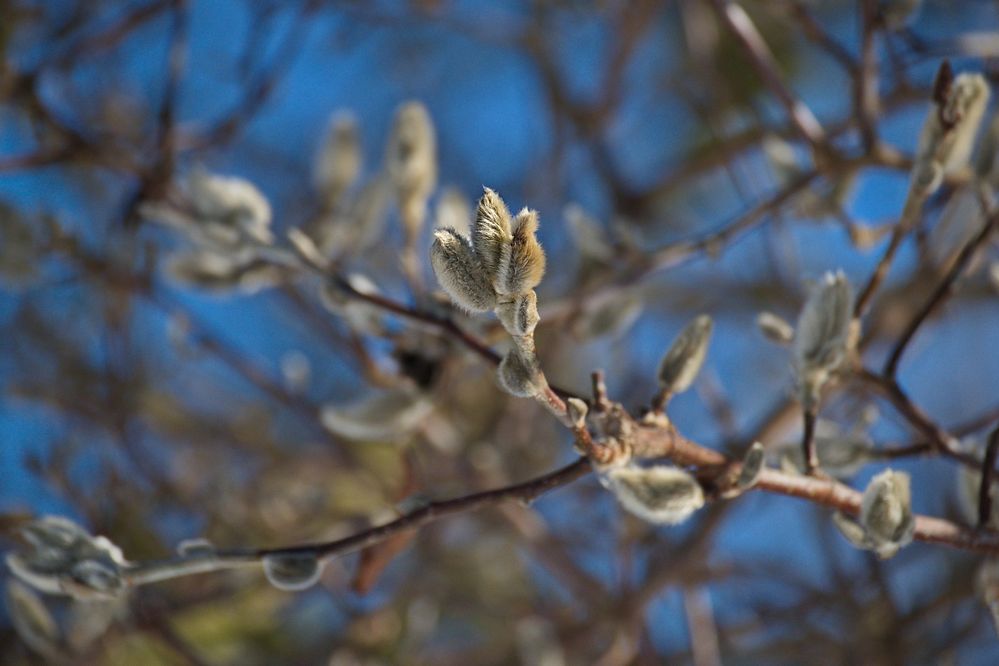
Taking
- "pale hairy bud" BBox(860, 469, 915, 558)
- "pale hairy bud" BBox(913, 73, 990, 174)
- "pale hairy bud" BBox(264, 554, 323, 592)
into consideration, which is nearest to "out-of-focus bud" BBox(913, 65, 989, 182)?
"pale hairy bud" BBox(913, 73, 990, 174)

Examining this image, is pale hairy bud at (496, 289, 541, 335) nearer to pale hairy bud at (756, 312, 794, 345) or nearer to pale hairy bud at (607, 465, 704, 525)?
pale hairy bud at (607, 465, 704, 525)

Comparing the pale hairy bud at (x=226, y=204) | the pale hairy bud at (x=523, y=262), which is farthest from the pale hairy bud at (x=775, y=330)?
the pale hairy bud at (x=226, y=204)

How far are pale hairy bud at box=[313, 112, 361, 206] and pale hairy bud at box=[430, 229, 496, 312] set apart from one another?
0.57 metres

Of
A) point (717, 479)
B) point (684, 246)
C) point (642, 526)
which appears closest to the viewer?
point (717, 479)

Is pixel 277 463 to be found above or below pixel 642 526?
above

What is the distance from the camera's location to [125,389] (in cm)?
129

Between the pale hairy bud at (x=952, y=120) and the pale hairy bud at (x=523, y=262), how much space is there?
37 cm

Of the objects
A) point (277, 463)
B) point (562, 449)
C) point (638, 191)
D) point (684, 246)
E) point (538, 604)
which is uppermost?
point (638, 191)

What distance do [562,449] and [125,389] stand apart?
76 centimetres

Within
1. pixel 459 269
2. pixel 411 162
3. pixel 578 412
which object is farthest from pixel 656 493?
pixel 411 162

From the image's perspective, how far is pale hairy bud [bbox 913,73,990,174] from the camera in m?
0.71

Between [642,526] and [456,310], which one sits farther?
[642,526]

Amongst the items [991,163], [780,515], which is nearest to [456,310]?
[991,163]

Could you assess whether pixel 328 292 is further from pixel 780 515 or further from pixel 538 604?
pixel 780 515
